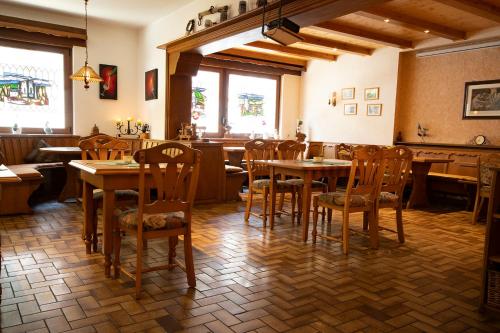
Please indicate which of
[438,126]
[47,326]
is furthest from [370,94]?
[47,326]

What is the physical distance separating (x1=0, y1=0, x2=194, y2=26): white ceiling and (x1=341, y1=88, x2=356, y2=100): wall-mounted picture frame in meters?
3.96

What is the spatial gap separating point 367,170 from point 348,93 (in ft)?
16.4

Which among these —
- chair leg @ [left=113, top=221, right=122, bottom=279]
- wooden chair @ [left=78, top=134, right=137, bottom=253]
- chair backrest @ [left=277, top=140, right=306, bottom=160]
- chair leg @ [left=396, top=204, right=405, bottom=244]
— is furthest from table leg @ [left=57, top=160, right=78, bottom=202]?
chair leg @ [left=396, top=204, right=405, bottom=244]

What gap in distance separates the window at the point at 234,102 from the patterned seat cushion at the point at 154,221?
5278 millimetres

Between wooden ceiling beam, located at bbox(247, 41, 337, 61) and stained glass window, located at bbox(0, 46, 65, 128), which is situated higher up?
wooden ceiling beam, located at bbox(247, 41, 337, 61)

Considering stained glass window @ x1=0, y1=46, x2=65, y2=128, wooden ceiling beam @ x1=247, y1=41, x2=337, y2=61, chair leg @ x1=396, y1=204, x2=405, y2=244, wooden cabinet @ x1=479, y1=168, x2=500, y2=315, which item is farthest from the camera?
wooden ceiling beam @ x1=247, y1=41, x2=337, y2=61

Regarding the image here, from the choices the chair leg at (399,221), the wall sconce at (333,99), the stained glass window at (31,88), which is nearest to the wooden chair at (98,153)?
the chair leg at (399,221)

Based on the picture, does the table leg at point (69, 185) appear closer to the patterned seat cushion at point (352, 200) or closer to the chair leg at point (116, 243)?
the chair leg at point (116, 243)

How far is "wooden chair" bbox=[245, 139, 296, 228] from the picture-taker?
4.35 meters

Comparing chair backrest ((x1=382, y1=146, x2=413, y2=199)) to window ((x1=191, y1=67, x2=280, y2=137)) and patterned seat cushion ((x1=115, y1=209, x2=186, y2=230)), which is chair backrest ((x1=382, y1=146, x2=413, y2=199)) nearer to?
patterned seat cushion ((x1=115, y1=209, x2=186, y2=230))

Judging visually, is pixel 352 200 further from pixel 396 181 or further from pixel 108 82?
pixel 108 82

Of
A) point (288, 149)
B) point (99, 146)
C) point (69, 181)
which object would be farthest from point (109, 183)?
point (69, 181)

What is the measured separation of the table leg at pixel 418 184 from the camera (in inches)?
230

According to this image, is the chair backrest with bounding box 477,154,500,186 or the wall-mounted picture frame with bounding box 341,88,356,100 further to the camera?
the wall-mounted picture frame with bounding box 341,88,356,100
